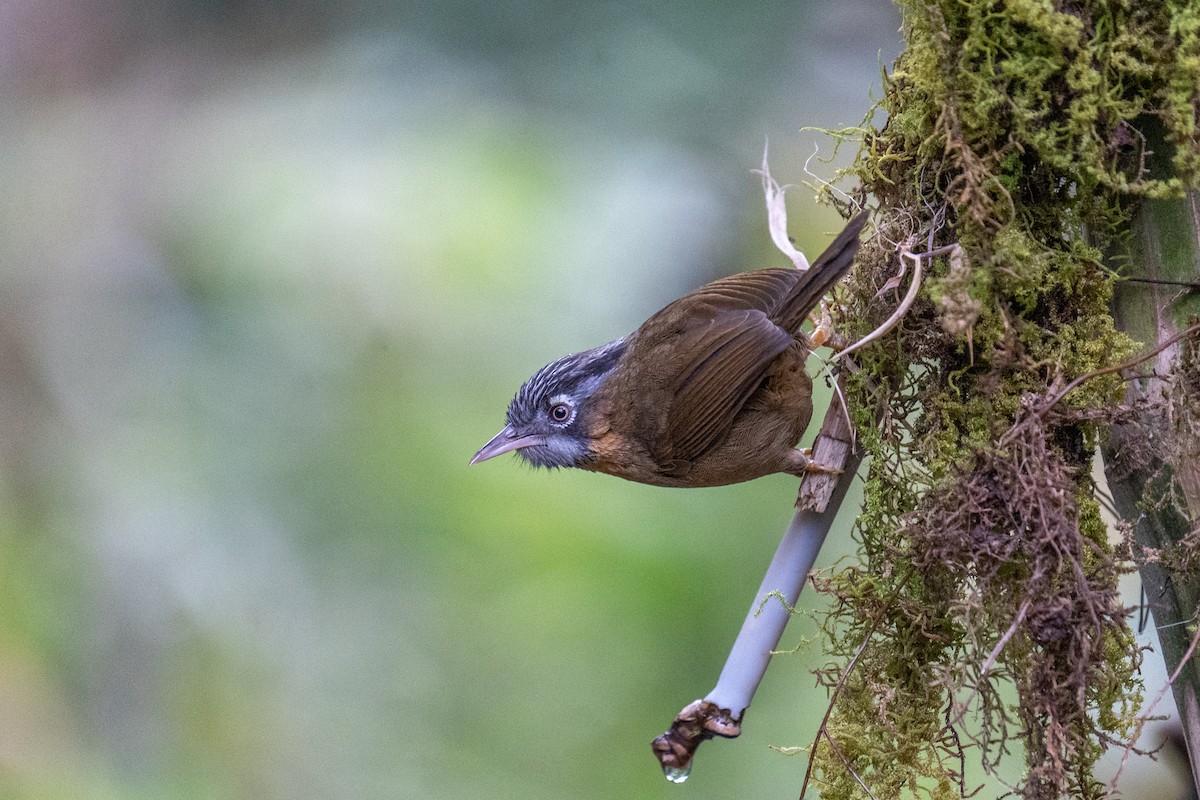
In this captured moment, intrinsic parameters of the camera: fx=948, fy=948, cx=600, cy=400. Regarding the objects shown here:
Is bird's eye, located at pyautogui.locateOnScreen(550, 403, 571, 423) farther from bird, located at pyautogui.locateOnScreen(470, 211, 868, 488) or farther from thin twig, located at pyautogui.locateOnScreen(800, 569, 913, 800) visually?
thin twig, located at pyautogui.locateOnScreen(800, 569, 913, 800)

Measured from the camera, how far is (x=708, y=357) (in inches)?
117

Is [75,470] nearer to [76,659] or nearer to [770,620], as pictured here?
[76,659]

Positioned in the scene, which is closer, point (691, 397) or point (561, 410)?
point (691, 397)

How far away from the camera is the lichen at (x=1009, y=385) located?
1816 millimetres

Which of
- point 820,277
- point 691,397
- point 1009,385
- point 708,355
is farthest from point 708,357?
point 1009,385

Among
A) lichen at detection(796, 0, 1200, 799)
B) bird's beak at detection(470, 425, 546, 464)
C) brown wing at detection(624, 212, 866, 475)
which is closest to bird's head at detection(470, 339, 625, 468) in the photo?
bird's beak at detection(470, 425, 546, 464)

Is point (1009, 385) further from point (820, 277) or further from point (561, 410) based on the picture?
point (561, 410)

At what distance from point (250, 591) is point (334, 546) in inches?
17.4

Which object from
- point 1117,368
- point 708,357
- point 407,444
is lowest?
point 1117,368

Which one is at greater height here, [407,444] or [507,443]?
[407,444]

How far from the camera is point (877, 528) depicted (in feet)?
7.32

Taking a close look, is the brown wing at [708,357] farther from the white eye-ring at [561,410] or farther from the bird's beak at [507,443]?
the bird's beak at [507,443]

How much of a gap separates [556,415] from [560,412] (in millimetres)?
19

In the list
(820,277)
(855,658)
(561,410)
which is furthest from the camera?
(561,410)
